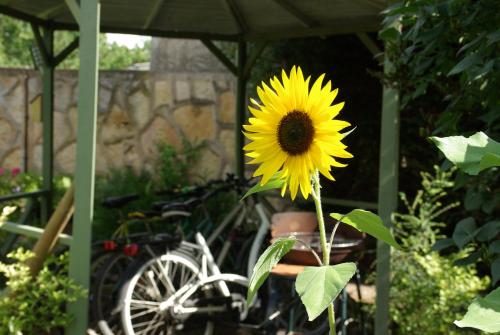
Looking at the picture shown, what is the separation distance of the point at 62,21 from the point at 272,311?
3.02 meters

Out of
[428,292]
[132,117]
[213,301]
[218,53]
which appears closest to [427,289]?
[428,292]

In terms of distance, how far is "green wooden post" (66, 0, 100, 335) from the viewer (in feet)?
10.1

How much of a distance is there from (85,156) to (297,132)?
7.68 feet

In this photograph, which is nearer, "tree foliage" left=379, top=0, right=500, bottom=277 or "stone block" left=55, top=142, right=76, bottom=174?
"tree foliage" left=379, top=0, right=500, bottom=277

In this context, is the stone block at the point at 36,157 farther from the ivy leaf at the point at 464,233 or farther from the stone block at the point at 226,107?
the ivy leaf at the point at 464,233

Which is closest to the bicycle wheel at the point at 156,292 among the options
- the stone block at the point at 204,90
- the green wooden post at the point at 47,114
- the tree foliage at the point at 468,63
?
the green wooden post at the point at 47,114

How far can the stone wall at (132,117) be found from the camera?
7.19 metres

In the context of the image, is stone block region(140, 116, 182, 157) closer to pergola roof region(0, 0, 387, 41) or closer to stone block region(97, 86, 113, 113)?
stone block region(97, 86, 113, 113)

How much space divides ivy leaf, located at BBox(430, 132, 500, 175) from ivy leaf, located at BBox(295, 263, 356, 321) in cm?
18

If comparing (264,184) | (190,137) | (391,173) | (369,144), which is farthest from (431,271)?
(190,137)

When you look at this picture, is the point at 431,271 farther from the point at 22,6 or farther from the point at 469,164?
the point at 22,6

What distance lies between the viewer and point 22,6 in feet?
15.5

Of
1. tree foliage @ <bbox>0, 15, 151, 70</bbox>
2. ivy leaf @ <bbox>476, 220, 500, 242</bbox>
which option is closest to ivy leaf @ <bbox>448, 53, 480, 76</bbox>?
ivy leaf @ <bbox>476, 220, 500, 242</bbox>

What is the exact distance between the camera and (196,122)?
726 centimetres
